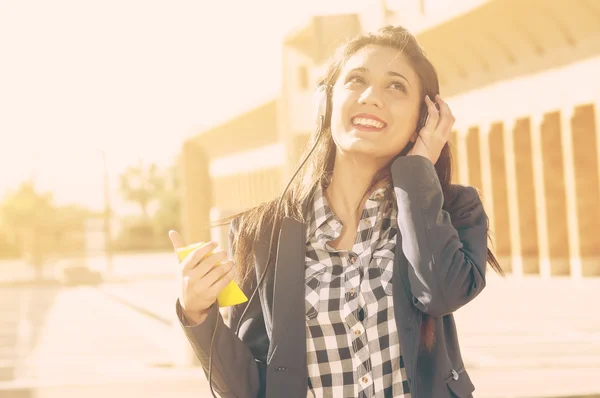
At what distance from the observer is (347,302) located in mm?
2814

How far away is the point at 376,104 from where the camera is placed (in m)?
2.91

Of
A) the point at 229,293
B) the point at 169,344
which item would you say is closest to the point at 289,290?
the point at 229,293

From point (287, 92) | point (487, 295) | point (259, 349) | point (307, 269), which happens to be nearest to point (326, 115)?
point (307, 269)

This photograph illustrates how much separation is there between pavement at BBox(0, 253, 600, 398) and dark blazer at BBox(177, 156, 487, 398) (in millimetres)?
5657

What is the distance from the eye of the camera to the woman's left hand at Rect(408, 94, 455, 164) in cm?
298

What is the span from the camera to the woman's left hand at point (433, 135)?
2.98 m

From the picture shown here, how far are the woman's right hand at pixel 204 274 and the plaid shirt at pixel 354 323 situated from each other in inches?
10.2

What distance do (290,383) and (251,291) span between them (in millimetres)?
304

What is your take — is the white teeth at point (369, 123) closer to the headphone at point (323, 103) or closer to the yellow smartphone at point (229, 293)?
the headphone at point (323, 103)

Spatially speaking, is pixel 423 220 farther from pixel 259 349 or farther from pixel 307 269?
pixel 259 349

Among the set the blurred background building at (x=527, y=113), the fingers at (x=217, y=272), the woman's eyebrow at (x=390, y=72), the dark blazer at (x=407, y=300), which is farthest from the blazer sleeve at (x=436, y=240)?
Result: the blurred background building at (x=527, y=113)

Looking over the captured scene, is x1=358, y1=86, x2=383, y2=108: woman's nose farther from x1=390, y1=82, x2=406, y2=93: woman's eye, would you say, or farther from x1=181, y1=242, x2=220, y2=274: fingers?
x1=181, y1=242, x2=220, y2=274: fingers

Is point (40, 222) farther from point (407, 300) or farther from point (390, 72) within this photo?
point (407, 300)

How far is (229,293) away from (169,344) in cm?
1747
